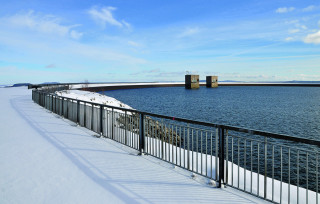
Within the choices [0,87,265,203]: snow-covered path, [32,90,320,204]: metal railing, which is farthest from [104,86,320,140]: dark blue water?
[0,87,265,203]: snow-covered path

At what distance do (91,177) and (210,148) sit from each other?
981 cm

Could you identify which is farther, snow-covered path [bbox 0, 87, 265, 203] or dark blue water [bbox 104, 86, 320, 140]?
dark blue water [bbox 104, 86, 320, 140]

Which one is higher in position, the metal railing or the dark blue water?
the metal railing

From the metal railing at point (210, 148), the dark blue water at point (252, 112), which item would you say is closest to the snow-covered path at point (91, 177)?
the metal railing at point (210, 148)

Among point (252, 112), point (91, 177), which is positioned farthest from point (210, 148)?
point (252, 112)

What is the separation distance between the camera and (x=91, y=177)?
5.63 meters

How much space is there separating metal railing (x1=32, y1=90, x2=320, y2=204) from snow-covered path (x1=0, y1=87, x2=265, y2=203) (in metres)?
0.46

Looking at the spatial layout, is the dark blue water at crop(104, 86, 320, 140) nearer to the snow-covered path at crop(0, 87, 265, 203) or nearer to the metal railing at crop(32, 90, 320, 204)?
the metal railing at crop(32, 90, 320, 204)

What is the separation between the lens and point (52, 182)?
5.36 m

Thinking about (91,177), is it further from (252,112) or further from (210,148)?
(252,112)

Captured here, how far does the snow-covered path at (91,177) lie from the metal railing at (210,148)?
0.46 meters

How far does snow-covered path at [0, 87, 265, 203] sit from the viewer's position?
4.72m

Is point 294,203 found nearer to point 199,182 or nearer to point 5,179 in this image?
point 199,182

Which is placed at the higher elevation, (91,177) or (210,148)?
(91,177)
